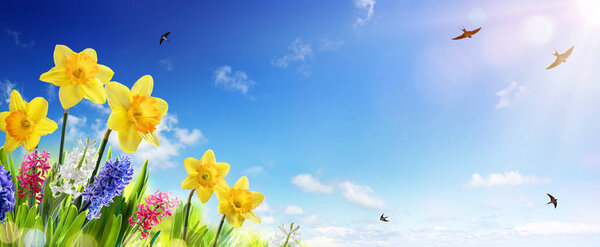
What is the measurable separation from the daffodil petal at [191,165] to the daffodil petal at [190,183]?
4 centimetres

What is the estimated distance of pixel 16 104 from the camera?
227 centimetres

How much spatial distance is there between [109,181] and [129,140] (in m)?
0.24

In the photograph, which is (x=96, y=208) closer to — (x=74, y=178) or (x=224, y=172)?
(x=74, y=178)

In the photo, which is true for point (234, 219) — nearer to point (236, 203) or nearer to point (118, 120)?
point (236, 203)

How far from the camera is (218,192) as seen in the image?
2359 mm

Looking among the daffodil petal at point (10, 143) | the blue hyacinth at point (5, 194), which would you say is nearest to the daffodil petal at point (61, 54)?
the daffodil petal at point (10, 143)

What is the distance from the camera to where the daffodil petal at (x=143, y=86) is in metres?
2.08

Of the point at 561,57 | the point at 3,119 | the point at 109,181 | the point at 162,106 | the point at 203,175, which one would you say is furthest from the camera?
the point at 561,57

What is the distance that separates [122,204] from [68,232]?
2.35 ft

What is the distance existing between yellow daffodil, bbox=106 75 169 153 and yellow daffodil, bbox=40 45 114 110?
0.17 meters

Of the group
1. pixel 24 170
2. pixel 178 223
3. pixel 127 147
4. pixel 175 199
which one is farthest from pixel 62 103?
pixel 178 223

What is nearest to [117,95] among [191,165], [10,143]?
[191,165]

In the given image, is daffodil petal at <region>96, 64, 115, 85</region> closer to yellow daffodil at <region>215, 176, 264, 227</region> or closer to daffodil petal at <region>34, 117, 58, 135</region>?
daffodil petal at <region>34, 117, 58, 135</region>

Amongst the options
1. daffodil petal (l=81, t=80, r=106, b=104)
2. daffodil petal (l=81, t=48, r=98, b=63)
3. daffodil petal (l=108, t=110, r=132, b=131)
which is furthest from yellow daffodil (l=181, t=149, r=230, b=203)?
daffodil petal (l=81, t=48, r=98, b=63)
